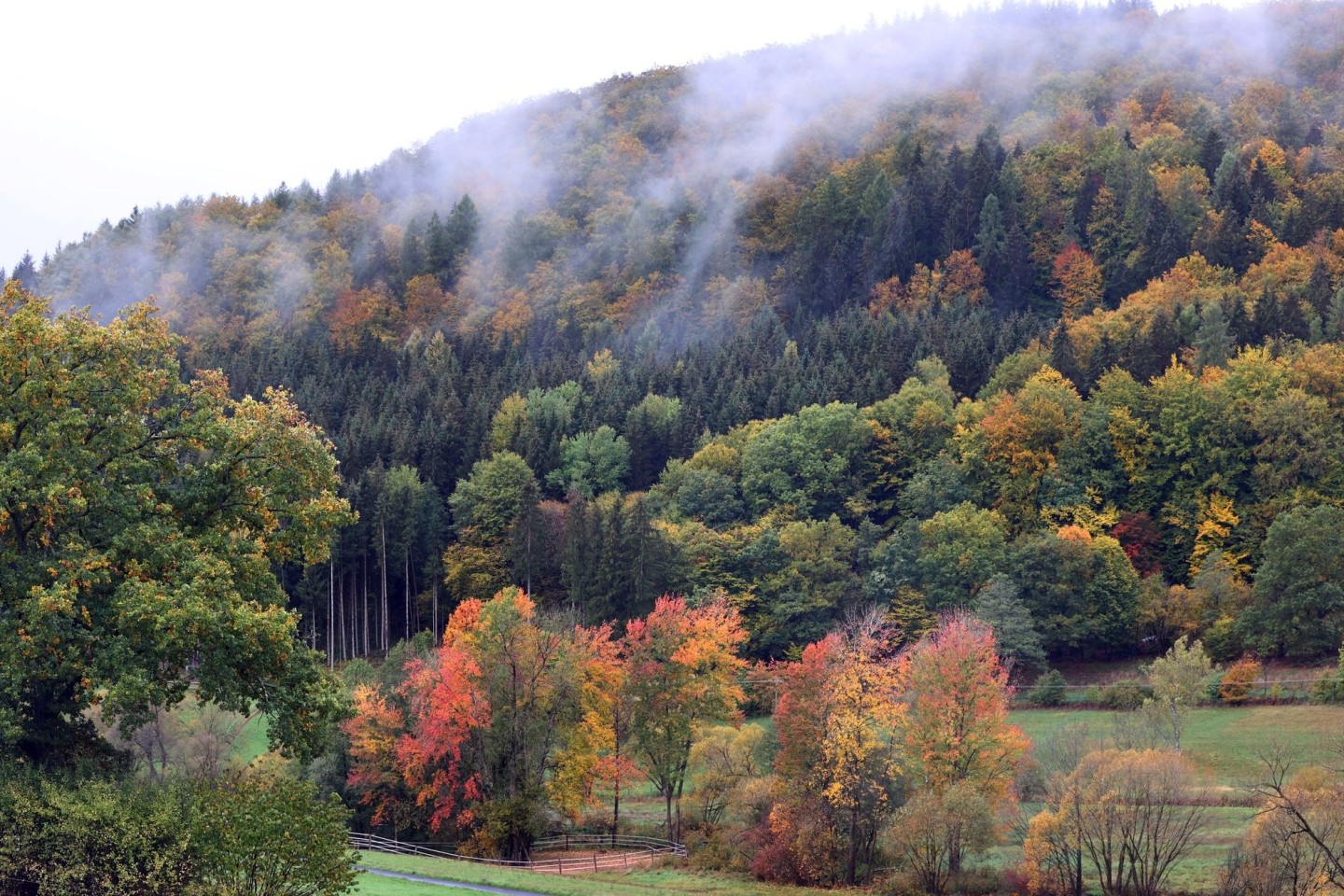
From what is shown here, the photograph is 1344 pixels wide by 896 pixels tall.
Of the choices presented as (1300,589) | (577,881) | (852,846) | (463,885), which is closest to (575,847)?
(577,881)

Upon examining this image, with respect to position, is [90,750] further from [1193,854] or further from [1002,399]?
[1002,399]

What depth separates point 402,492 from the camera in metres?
120

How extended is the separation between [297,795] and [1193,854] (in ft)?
107

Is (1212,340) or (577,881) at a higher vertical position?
(1212,340)

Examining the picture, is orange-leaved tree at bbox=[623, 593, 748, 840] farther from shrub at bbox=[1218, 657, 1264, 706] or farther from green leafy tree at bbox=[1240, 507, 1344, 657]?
green leafy tree at bbox=[1240, 507, 1344, 657]

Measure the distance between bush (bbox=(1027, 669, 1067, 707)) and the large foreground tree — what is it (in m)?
59.8

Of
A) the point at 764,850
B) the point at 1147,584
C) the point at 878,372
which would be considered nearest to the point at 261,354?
the point at 878,372

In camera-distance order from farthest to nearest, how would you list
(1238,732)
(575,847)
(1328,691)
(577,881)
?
(1328,691) → (1238,732) → (575,847) → (577,881)

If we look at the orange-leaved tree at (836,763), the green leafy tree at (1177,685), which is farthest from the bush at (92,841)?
the green leafy tree at (1177,685)

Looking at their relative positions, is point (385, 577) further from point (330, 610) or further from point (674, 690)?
point (674, 690)

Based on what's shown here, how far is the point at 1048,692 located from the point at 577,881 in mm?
43748

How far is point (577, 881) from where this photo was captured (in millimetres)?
49844

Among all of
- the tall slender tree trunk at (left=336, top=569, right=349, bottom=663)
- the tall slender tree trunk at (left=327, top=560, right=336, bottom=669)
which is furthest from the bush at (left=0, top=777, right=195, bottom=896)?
the tall slender tree trunk at (left=336, top=569, right=349, bottom=663)

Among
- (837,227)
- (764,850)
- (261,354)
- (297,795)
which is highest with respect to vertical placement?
(837,227)
